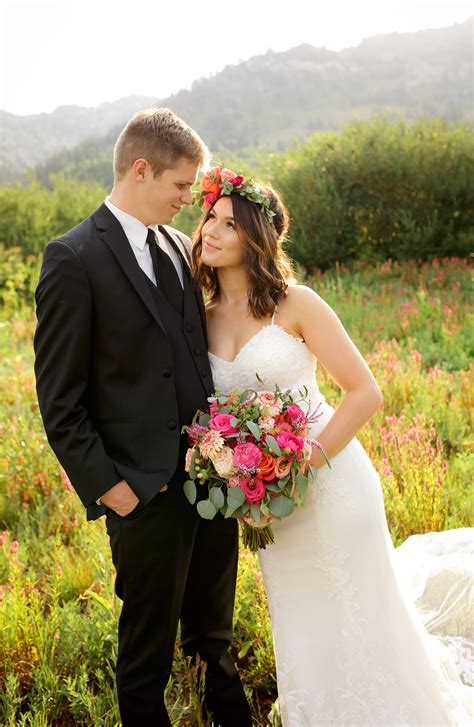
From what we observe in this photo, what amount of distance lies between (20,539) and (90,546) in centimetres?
79

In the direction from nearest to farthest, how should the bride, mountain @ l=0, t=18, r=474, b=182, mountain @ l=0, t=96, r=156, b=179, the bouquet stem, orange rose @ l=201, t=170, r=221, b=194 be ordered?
the bouquet stem, the bride, orange rose @ l=201, t=170, r=221, b=194, mountain @ l=0, t=18, r=474, b=182, mountain @ l=0, t=96, r=156, b=179

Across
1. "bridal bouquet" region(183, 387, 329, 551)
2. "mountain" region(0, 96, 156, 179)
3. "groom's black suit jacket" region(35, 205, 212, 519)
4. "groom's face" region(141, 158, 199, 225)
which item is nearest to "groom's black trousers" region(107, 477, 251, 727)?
"groom's black suit jacket" region(35, 205, 212, 519)

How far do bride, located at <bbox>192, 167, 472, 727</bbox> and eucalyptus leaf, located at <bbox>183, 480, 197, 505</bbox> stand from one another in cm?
59

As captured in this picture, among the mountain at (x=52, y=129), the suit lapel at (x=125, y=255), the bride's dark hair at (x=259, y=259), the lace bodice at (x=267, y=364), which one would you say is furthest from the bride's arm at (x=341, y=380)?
the mountain at (x=52, y=129)

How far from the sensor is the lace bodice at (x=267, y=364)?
290 centimetres

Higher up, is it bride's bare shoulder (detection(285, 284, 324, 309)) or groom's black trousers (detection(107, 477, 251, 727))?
bride's bare shoulder (detection(285, 284, 324, 309))

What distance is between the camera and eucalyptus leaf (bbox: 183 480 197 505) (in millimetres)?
2492

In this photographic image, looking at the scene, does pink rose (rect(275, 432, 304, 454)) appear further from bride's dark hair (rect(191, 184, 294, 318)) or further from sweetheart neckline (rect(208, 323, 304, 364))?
bride's dark hair (rect(191, 184, 294, 318))

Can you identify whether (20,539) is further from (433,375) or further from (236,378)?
(433,375)

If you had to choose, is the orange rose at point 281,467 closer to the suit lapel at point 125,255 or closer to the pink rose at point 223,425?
the pink rose at point 223,425

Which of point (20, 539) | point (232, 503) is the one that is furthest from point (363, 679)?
point (20, 539)

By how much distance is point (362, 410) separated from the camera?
111 inches

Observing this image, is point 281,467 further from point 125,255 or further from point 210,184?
point 210,184

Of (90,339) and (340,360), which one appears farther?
(340,360)
